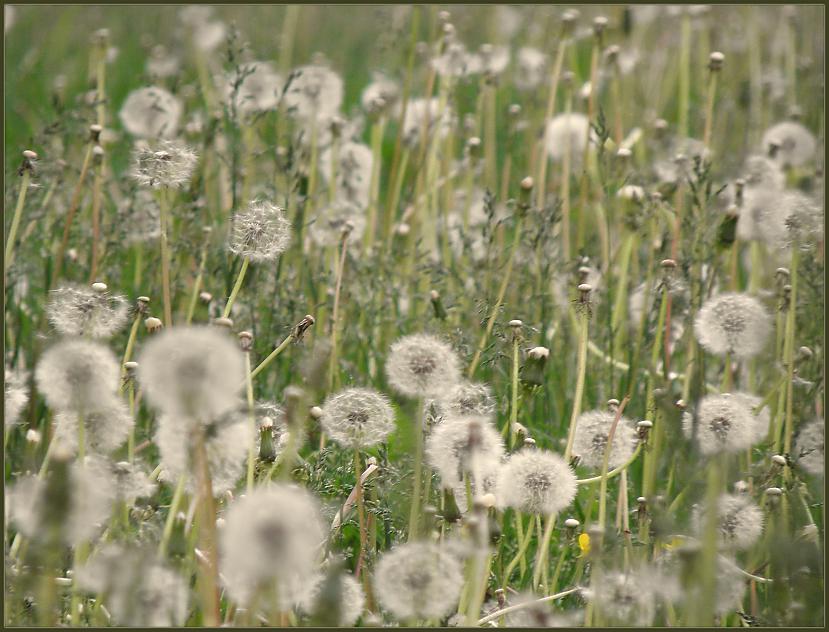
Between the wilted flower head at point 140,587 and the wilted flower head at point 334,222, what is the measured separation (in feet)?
6.68

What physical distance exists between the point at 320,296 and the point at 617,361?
101 centimetres

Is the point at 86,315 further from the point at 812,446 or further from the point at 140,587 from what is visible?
the point at 812,446

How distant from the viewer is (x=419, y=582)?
65.6 inches

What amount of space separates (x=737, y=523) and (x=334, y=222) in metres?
1.99

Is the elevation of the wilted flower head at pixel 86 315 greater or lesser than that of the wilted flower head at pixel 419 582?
greater

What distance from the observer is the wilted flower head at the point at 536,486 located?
2008mm

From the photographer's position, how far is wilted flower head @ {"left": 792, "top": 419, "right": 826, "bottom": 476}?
8.75 ft

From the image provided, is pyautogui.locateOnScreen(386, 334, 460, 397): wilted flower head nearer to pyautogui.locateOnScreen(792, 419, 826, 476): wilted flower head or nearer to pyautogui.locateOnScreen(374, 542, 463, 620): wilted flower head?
pyautogui.locateOnScreen(374, 542, 463, 620): wilted flower head

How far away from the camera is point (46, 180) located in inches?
147

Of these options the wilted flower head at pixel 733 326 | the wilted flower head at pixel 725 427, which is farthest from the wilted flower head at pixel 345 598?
the wilted flower head at pixel 733 326

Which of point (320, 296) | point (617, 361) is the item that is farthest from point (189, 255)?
point (617, 361)

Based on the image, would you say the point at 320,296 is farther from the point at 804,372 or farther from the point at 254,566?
the point at 254,566

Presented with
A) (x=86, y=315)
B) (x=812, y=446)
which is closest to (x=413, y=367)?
(x=86, y=315)

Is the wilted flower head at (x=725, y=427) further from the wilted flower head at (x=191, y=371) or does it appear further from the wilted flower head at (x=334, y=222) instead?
the wilted flower head at (x=334, y=222)
